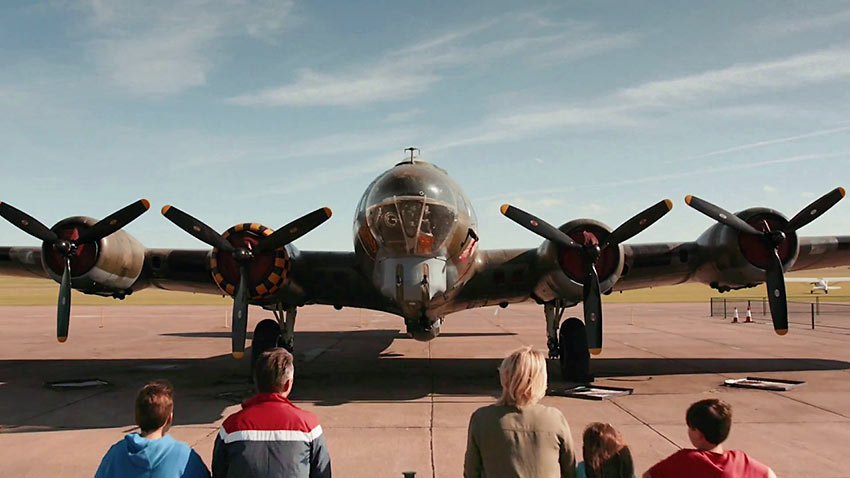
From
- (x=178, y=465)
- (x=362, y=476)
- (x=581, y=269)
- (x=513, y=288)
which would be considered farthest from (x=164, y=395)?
(x=513, y=288)

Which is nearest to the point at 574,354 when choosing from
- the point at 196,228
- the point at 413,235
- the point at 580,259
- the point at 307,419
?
the point at 580,259

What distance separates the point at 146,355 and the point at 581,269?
13047 mm

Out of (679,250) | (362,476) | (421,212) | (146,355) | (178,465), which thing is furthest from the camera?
(146,355)

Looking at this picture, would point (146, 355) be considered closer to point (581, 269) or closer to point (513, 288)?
point (513, 288)

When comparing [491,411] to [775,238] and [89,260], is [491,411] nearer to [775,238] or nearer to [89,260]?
[89,260]

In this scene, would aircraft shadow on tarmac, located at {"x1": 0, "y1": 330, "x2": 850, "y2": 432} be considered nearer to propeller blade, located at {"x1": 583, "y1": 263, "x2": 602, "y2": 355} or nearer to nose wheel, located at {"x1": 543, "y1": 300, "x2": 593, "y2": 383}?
nose wheel, located at {"x1": 543, "y1": 300, "x2": 593, "y2": 383}

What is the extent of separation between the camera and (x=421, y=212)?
10.8 metres

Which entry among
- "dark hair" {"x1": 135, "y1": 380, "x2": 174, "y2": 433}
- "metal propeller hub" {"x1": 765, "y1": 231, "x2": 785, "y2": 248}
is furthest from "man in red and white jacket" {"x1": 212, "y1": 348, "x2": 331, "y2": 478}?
"metal propeller hub" {"x1": 765, "y1": 231, "x2": 785, "y2": 248}

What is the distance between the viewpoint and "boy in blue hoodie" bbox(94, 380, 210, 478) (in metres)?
3.05

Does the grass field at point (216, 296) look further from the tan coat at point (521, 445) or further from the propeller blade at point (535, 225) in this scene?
the tan coat at point (521, 445)

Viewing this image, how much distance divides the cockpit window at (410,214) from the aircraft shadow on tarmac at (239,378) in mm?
2731

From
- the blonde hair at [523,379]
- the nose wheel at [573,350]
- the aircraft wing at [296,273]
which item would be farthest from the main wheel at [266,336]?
the blonde hair at [523,379]

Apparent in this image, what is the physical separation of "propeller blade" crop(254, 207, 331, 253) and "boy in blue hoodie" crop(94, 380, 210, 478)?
27.1 feet

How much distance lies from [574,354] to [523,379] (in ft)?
34.3
